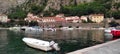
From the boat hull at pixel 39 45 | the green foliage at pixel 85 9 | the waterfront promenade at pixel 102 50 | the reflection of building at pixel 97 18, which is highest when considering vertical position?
the waterfront promenade at pixel 102 50

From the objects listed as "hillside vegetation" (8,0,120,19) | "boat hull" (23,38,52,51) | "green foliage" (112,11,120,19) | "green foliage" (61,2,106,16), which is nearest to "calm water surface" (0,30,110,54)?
"boat hull" (23,38,52,51)

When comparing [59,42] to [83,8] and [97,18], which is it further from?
[83,8]

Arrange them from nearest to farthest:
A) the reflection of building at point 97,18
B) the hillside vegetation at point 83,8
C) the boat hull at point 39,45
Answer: the boat hull at point 39,45 < the reflection of building at point 97,18 < the hillside vegetation at point 83,8

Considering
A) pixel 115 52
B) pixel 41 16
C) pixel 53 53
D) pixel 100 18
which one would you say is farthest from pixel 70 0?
pixel 115 52

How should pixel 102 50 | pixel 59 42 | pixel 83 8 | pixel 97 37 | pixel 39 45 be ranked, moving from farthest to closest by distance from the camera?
pixel 83 8 → pixel 97 37 → pixel 59 42 → pixel 39 45 → pixel 102 50

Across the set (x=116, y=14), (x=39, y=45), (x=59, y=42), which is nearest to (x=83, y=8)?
(x=116, y=14)

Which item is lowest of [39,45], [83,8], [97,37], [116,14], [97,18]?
[97,18]

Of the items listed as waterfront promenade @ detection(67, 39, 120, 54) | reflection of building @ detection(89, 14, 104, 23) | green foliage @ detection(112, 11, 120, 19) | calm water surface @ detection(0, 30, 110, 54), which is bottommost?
reflection of building @ detection(89, 14, 104, 23)

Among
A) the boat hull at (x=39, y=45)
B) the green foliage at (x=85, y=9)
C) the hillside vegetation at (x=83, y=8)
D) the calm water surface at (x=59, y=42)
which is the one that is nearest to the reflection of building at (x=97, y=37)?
the calm water surface at (x=59, y=42)

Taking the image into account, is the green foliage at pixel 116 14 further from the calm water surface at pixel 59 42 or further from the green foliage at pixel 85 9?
the calm water surface at pixel 59 42

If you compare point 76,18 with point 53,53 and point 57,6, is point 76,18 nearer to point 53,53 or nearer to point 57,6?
point 57,6

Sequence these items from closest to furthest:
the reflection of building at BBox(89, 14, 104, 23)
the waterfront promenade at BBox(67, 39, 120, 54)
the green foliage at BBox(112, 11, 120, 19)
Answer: the waterfront promenade at BBox(67, 39, 120, 54)
the green foliage at BBox(112, 11, 120, 19)
the reflection of building at BBox(89, 14, 104, 23)

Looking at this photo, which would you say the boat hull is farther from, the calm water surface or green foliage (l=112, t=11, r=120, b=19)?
green foliage (l=112, t=11, r=120, b=19)

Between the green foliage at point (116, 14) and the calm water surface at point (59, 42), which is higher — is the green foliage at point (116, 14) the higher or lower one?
the lower one
